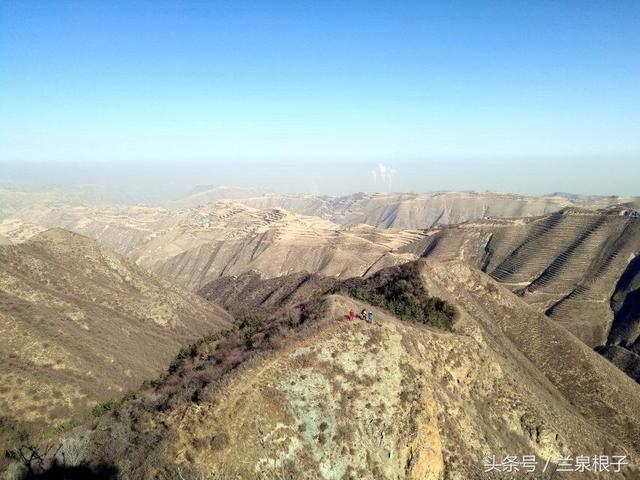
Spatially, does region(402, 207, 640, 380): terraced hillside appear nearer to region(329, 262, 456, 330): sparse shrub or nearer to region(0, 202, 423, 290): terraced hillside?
region(0, 202, 423, 290): terraced hillside

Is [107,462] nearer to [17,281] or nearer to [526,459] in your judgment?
[526,459]

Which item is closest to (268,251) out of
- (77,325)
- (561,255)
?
(77,325)

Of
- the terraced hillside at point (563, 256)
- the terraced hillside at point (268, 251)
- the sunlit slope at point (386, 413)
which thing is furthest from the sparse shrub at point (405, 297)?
the terraced hillside at point (268, 251)

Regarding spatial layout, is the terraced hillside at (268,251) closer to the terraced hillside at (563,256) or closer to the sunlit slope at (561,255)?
the terraced hillside at (563,256)

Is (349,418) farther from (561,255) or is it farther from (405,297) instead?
(561,255)

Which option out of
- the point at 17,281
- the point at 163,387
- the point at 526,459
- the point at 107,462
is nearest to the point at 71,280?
the point at 17,281
